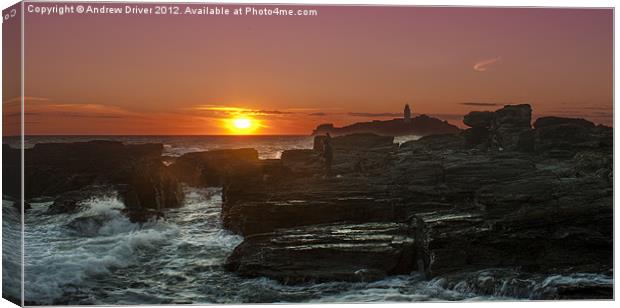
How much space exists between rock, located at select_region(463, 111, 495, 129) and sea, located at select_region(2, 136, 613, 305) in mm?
809

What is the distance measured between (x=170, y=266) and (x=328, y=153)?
8.65 ft

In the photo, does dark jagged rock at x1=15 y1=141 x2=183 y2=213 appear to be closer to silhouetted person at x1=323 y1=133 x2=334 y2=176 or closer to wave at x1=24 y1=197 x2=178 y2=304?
wave at x1=24 y1=197 x2=178 y2=304

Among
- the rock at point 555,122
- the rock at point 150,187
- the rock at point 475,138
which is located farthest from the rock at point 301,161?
the rock at point 555,122

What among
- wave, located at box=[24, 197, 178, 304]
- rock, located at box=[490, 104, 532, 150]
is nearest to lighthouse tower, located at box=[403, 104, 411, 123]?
rock, located at box=[490, 104, 532, 150]

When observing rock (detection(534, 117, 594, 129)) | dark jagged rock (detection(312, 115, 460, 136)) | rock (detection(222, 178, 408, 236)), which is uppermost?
rock (detection(534, 117, 594, 129))

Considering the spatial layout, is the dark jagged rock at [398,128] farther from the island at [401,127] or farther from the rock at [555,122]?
the rock at [555,122]

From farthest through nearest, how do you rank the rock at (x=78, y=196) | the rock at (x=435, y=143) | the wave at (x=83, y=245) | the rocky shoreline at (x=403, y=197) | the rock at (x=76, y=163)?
the rock at (x=435, y=143), the rocky shoreline at (x=403, y=197), the rock at (x=78, y=196), the wave at (x=83, y=245), the rock at (x=76, y=163)

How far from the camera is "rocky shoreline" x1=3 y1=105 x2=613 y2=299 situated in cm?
1239

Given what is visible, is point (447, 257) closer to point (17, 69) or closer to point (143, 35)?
point (143, 35)

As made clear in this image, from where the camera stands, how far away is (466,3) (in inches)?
502

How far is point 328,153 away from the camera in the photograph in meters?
12.7

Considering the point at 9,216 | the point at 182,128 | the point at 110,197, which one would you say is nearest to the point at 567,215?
the point at 182,128

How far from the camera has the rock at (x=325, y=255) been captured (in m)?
12.4

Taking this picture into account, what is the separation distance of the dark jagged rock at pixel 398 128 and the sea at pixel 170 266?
0.54 feet
